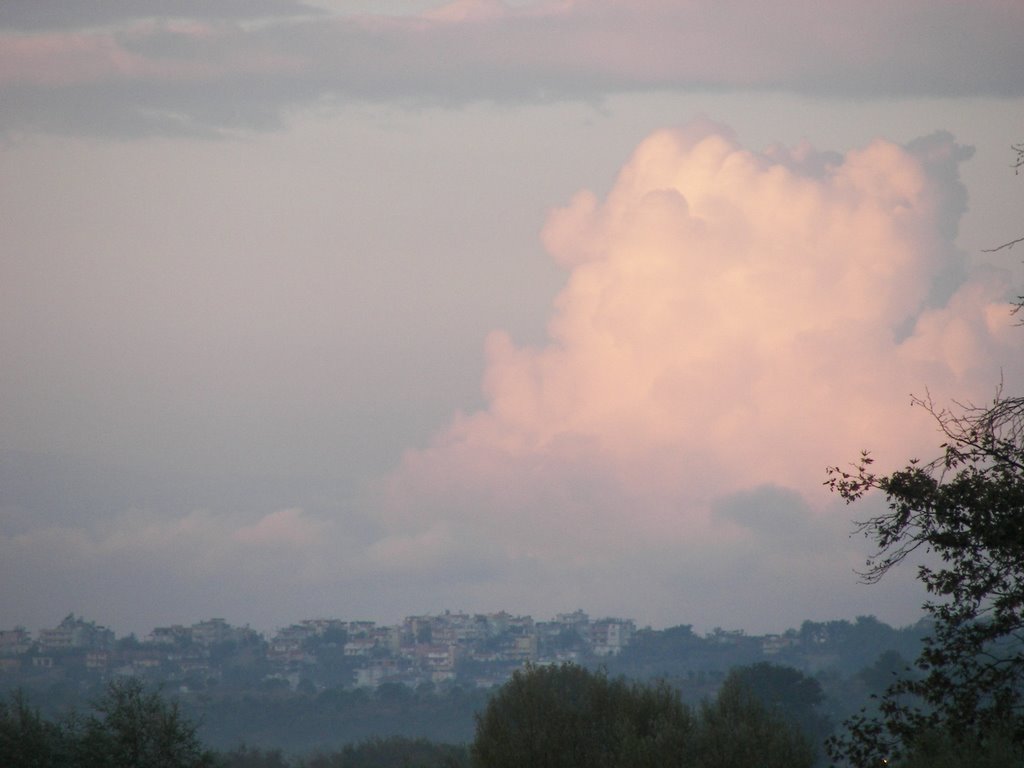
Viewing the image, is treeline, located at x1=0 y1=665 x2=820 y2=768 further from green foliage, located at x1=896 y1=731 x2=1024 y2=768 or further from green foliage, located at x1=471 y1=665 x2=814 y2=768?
green foliage, located at x1=896 y1=731 x2=1024 y2=768

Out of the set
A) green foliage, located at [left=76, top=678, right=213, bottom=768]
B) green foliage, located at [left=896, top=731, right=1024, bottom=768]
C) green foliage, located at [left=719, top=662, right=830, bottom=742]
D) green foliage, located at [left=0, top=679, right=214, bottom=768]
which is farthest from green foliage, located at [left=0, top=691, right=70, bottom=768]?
green foliage, located at [left=719, top=662, right=830, bottom=742]

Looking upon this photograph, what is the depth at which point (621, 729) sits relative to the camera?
37.4 m

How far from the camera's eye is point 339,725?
162875mm

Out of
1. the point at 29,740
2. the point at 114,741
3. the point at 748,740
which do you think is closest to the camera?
the point at 748,740

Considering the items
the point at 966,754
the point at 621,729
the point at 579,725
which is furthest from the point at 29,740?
the point at 966,754

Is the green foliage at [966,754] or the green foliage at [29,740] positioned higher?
the green foliage at [29,740]

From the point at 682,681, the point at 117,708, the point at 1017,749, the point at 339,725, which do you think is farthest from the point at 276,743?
the point at 1017,749

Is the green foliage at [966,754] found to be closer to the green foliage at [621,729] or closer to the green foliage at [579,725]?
the green foliage at [621,729]

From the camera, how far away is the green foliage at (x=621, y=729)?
3481 cm

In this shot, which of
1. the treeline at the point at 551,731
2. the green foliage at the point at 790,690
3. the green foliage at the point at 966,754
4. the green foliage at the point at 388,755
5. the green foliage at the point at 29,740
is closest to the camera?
the green foliage at the point at 966,754

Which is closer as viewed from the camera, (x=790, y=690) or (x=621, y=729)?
(x=621, y=729)

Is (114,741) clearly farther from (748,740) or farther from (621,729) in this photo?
(748,740)

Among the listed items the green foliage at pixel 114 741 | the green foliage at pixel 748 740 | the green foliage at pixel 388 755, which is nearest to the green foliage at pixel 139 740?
the green foliage at pixel 114 741

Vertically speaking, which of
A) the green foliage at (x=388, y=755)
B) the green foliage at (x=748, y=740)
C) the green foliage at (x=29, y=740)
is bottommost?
the green foliage at (x=388, y=755)
